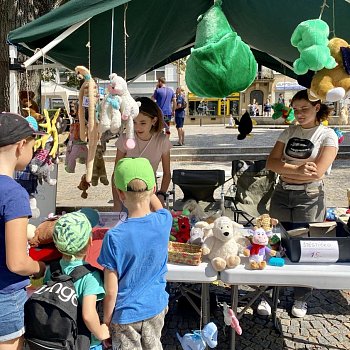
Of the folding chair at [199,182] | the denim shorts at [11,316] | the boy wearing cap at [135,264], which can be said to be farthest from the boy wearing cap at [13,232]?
the folding chair at [199,182]

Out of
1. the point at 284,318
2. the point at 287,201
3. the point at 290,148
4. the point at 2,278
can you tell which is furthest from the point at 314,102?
the point at 2,278

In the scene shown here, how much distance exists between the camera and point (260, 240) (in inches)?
89.4

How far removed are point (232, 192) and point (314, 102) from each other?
2.41m

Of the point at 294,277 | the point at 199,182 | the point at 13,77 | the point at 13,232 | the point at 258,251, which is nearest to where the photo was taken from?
the point at 13,232

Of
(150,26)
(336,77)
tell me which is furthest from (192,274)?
(150,26)

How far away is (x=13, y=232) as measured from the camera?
1.63 metres

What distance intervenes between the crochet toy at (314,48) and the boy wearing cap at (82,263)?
4.67 ft

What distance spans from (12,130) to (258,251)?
4.62ft

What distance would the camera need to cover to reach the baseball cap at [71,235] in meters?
1.80

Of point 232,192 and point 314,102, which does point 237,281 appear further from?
point 232,192

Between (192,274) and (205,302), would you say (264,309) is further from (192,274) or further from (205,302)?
(192,274)

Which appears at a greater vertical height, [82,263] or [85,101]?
[85,101]

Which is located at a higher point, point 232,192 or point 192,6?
point 192,6

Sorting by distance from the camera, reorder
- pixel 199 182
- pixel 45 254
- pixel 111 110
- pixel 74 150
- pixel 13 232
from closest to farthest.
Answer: pixel 13 232
pixel 45 254
pixel 111 110
pixel 74 150
pixel 199 182
